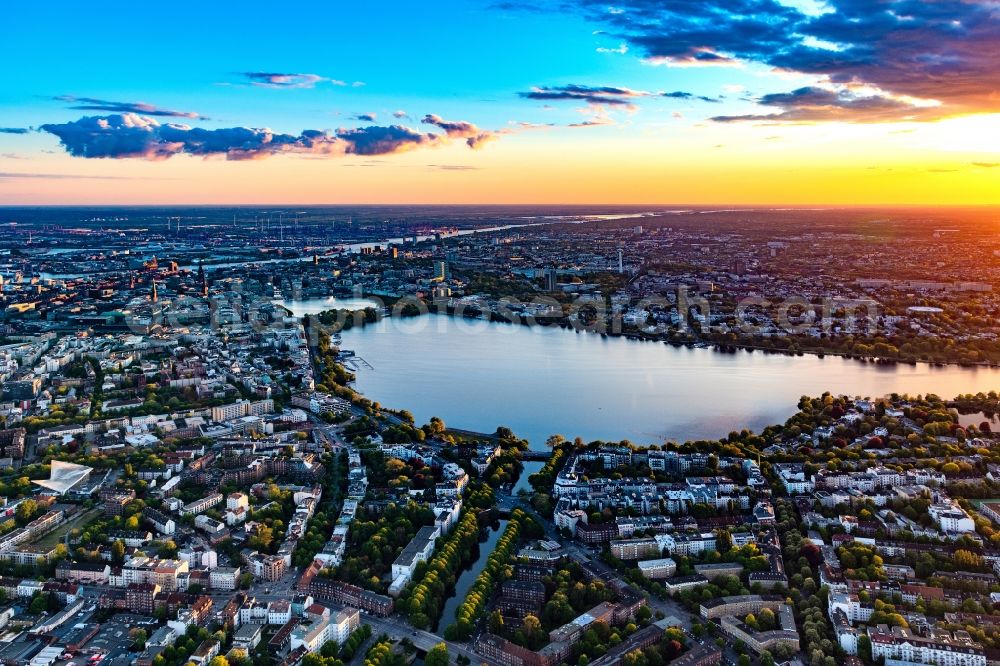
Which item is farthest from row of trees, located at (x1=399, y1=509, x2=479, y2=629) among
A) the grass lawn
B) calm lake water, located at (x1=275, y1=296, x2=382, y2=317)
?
calm lake water, located at (x1=275, y1=296, x2=382, y2=317)

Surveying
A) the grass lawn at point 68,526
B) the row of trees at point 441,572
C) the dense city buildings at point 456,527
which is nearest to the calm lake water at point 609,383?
the dense city buildings at point 456,527

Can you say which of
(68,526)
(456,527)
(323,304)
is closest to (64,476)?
(68,526)

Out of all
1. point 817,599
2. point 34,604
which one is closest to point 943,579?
point 817,599

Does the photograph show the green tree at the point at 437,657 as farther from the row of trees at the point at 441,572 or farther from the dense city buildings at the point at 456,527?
the row of trees at the point at 441,572

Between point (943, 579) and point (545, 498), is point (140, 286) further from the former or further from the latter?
point (943, 579)

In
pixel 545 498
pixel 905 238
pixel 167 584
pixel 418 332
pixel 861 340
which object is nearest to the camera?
pixel 167 584
